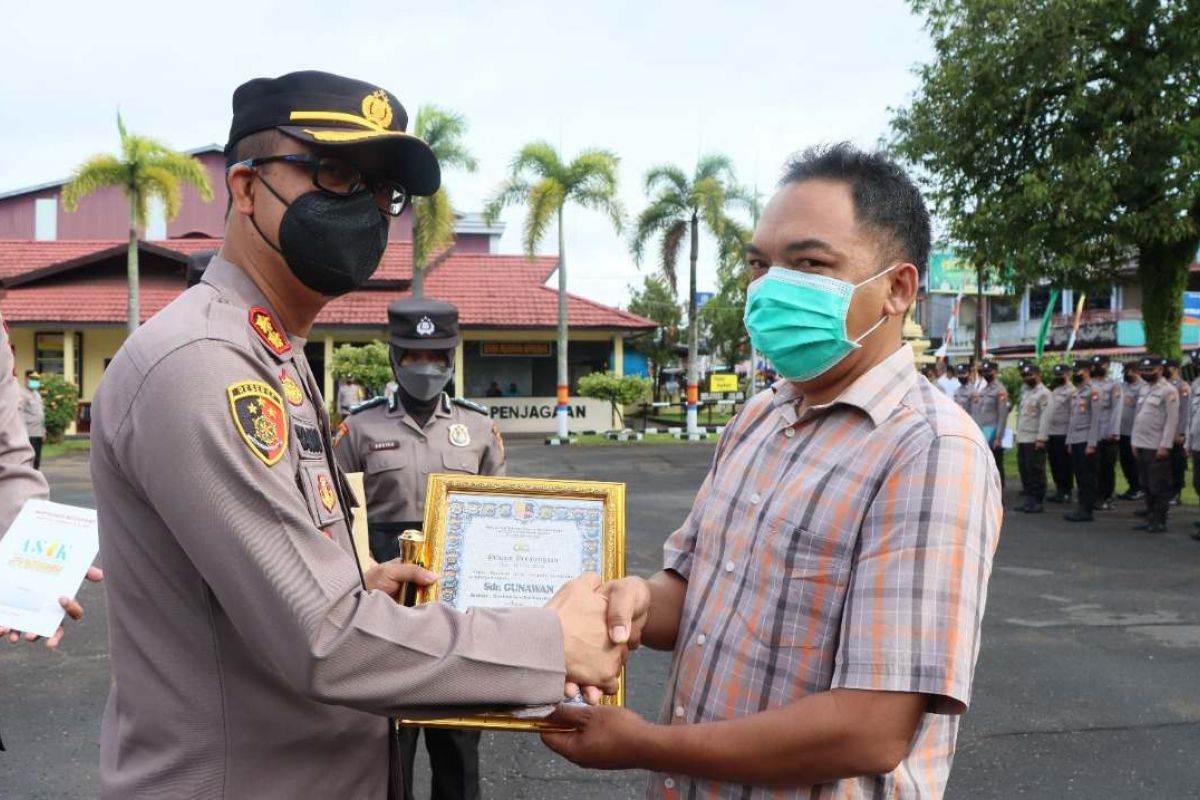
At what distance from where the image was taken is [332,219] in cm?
171

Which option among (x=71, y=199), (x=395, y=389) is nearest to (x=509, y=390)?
(x=71, y=199)

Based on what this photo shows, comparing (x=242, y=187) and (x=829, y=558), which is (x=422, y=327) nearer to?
(x=242, y=187)

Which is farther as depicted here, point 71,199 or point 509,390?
point 509,390

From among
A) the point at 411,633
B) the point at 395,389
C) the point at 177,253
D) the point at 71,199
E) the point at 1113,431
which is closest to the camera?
the point at 411,633

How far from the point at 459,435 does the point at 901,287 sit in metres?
3.03

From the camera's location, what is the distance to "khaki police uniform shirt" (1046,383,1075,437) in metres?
13.0

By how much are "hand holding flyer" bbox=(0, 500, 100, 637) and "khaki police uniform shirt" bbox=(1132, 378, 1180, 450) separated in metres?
11.5

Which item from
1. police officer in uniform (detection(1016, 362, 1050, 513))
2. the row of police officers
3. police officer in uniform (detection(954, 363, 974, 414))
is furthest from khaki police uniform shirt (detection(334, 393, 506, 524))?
police officer in uniform (detection(954, 363, 974, 414))

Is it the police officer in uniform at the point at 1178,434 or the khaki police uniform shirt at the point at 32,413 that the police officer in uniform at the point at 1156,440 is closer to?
the police officer in uniform at the point at 1178,434

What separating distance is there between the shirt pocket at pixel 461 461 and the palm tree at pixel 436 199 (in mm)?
17200

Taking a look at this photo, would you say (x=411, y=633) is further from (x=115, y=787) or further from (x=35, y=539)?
(x=35, y=539)

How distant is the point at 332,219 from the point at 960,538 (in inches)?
48.8

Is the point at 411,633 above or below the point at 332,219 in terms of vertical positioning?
below

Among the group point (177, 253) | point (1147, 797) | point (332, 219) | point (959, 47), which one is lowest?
point (1147, 797)
